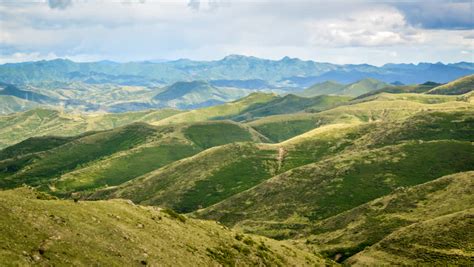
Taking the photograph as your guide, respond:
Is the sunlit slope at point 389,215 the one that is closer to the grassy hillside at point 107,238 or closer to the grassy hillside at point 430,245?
the grassy hillside at point 430,245

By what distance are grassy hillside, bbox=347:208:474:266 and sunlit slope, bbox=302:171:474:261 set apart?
17.7 meters

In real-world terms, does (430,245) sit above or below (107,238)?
→ below

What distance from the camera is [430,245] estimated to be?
107 m

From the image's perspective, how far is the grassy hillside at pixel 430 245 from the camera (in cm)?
10062

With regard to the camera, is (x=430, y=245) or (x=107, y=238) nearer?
(x=107, y=238)

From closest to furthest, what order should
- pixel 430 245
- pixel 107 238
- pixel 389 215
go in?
pixel 107 238 → pixel 430 245 → pixel 389 215

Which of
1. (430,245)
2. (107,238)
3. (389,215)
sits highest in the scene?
(107,238)

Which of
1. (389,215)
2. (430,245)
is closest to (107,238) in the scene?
(430,245)

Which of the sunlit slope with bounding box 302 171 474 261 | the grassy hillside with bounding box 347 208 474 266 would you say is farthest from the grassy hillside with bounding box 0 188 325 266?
the sunlit slope with bounding box 302 171 474 261

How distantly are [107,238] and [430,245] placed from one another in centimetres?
8498

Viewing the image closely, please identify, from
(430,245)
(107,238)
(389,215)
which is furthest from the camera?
(389,215)

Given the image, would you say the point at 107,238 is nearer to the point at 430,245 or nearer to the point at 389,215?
the point at 430,245

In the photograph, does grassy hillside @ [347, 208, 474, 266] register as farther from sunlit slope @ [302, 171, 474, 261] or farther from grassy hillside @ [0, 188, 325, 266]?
grassy hillside @ [0, 188, 325, 266]

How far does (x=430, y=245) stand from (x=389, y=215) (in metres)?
51.7
